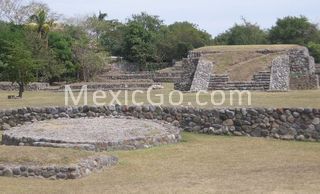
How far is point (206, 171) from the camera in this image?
407 inches

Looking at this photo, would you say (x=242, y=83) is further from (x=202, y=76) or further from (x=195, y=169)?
(x=195, y=169)

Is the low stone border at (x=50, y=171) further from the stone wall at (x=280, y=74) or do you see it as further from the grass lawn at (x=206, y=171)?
the stone wall at (x=280, y=74)

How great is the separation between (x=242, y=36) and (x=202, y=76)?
32.6m

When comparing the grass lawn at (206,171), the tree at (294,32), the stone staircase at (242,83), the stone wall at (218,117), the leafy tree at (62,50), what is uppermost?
the tree at (294,32)

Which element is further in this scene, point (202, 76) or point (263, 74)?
point (202, 76)

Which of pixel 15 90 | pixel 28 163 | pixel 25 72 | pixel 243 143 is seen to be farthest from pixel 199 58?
pixel 28 163

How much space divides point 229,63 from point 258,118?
792 inches

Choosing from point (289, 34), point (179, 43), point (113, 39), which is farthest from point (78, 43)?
point (289, 34)

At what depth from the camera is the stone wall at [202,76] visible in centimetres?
3131

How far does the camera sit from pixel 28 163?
10164mm

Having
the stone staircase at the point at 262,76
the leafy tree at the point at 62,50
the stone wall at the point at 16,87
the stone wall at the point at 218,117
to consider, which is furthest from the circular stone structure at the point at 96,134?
the leafy tree at the point at 62,50

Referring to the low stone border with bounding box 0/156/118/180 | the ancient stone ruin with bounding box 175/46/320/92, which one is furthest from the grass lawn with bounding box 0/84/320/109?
the low stone border with bounding box 0/156/118/180

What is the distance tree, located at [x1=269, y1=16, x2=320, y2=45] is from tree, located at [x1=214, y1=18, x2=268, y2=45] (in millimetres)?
2299

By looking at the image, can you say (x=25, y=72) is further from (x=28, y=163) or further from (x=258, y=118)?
(x=28, y=163)
